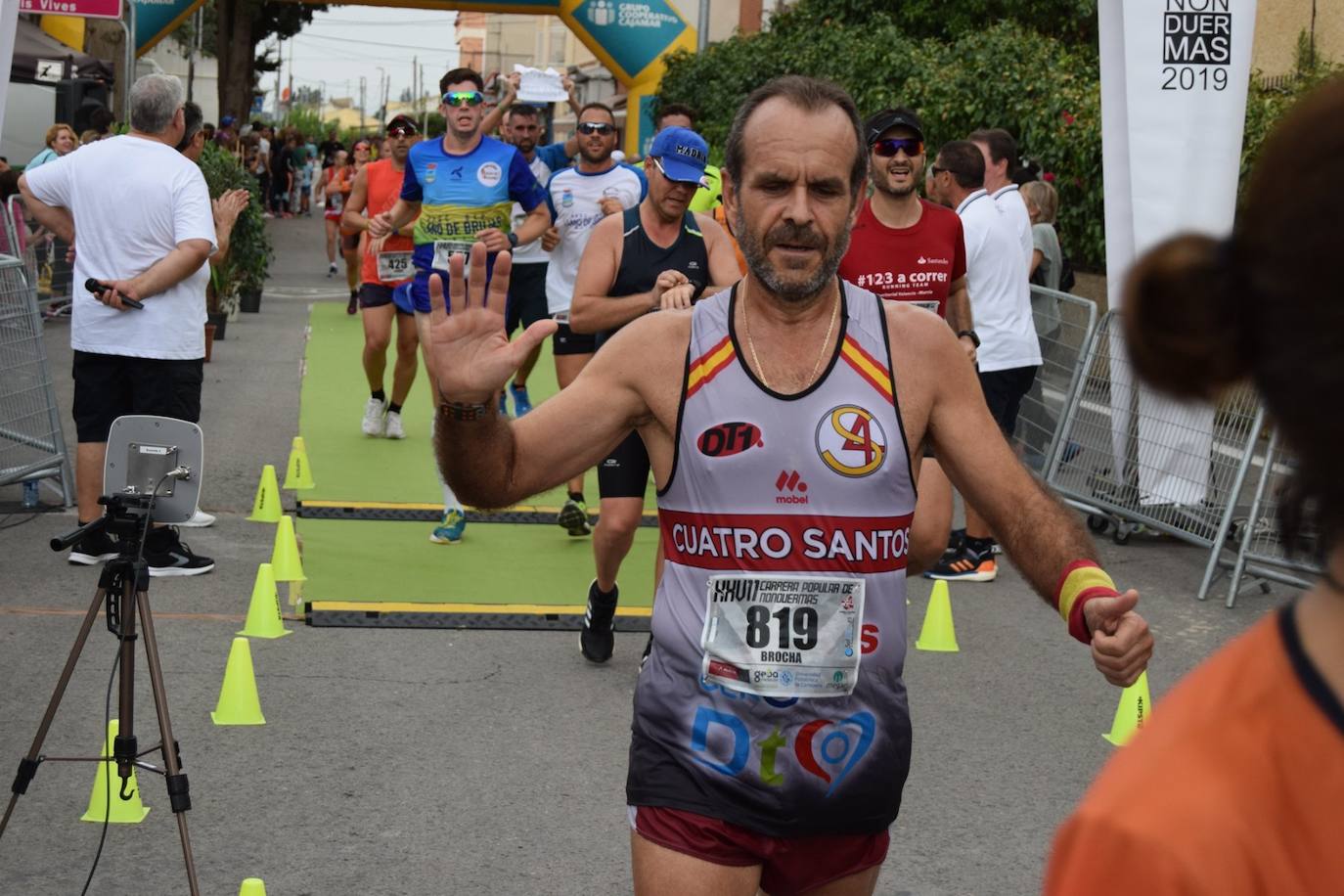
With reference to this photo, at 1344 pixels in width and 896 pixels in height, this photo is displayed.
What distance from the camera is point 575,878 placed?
16.3 feet

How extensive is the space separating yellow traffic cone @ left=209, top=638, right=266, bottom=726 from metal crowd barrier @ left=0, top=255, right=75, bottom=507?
3671mm

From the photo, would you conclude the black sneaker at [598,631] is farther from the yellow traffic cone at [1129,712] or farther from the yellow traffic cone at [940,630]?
the yellow traffic cone at [1129,712]

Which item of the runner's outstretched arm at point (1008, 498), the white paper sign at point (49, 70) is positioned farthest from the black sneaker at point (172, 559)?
the white paper sign at point (49, 70)

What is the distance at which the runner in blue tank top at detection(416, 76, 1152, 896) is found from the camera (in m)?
2.96

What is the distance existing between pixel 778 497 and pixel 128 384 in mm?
6042

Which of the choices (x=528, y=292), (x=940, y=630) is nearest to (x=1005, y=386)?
(x=940, y=630)

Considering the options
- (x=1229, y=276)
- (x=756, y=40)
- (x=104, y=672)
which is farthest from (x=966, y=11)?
(x=1229, y=276)

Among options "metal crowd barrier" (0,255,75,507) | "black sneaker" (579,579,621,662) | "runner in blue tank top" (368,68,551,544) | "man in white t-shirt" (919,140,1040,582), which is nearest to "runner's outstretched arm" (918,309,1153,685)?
"black sneaker" (579,579,621,662)

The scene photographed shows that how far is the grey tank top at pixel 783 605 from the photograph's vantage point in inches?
117

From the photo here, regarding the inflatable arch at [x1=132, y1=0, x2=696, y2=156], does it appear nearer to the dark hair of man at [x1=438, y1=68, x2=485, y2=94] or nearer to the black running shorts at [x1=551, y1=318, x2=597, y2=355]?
the dark hair of man at [x1=438, y1=68, x2=485, y2=94]

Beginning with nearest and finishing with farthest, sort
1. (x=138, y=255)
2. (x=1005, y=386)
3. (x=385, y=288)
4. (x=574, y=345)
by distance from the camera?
(x=138, y=255) → (x=574, y=345) → (x=1005, y=386) → (x=385, y=288)

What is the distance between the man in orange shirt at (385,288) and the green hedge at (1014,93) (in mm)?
3330

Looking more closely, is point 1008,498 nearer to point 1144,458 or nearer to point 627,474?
point 627,474

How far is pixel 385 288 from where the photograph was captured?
12.1 metres
